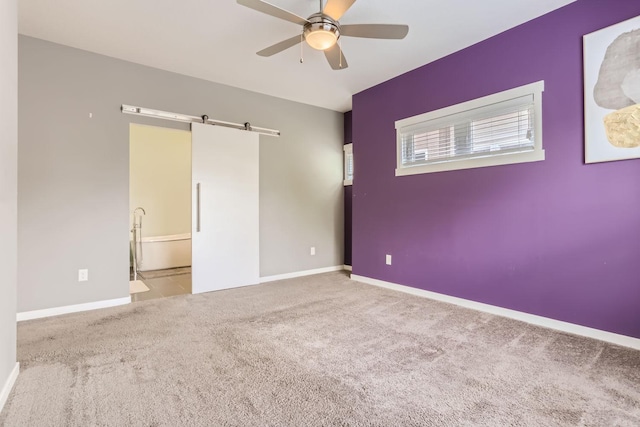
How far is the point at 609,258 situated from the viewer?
7.61 feet

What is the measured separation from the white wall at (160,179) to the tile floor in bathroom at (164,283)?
1.05m

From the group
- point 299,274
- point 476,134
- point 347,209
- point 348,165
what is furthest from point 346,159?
point 476,134

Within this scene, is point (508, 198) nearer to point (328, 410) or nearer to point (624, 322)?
point (624, 322)

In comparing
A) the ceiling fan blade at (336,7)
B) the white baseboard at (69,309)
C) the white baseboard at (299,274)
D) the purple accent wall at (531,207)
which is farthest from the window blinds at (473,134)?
the white baseboard at (69,309)

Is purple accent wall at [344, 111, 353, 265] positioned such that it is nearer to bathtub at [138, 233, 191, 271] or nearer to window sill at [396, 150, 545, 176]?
window sill at [396, 150, 545, 176]

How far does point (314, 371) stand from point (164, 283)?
10.7 feet

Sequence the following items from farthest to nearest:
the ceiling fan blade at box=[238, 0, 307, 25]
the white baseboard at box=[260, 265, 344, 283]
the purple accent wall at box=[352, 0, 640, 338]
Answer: the white baseboard at box=[260, 265, 344, 283] < the purple accent wall at box=[352, 0, 640, 338] < the ceiling fan blade at box=[238, 0, 307, 25]

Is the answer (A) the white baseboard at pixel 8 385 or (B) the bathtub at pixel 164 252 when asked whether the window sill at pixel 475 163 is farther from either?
(B) the bathtub at pixel 164 252

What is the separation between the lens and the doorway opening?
5226mm

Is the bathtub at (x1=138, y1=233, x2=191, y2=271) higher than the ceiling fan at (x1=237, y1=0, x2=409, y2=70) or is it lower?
lower

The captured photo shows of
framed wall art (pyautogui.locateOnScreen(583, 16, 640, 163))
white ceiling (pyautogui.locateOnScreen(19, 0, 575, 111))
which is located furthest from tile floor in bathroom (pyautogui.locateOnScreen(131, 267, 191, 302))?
framed wall art (pyautogui.locateOnScreen(583, 16, 640, 163))

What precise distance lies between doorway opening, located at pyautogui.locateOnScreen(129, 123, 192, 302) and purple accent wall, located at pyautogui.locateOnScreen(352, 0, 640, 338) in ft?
12.0

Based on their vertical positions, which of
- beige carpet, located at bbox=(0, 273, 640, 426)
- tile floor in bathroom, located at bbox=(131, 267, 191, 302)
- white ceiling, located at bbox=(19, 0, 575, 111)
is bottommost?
beige carpet, located at bbox=(0, 273, 640, 426)

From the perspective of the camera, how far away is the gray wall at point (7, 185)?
63.6 inches
